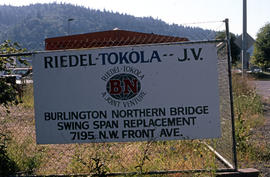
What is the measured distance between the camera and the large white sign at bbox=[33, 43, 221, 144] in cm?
456

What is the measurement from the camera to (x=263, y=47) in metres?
44.0

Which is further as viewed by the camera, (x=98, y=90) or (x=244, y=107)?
(x=244, y=107)

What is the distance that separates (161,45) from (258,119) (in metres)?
5.08

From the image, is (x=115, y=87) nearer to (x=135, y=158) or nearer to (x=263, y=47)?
(x=135, y=158)

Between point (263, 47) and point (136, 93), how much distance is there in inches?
1713

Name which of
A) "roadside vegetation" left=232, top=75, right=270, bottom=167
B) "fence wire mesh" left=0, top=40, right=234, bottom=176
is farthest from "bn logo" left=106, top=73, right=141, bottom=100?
→ "roadside vegetation" left=232, top=75, right=270, bottom=167

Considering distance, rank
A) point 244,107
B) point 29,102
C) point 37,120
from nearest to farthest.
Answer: point 37,120
point 244,107
point 29,102

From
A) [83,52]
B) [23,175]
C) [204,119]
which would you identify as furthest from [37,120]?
[204,119]

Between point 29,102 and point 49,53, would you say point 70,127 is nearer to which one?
point 49,53

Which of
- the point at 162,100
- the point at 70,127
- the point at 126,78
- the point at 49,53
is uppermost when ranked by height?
the point at 49,53

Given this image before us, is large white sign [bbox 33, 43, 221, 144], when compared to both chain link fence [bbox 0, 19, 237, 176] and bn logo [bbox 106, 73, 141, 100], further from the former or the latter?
chain link fence [bbox 0, 19, 237, 176]

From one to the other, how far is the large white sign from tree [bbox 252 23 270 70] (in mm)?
42807

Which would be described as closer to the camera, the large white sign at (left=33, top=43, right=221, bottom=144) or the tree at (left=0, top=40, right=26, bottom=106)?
the large white sign at (left=33, top=43, right=221, bottom=144)

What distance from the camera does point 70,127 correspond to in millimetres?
4746
